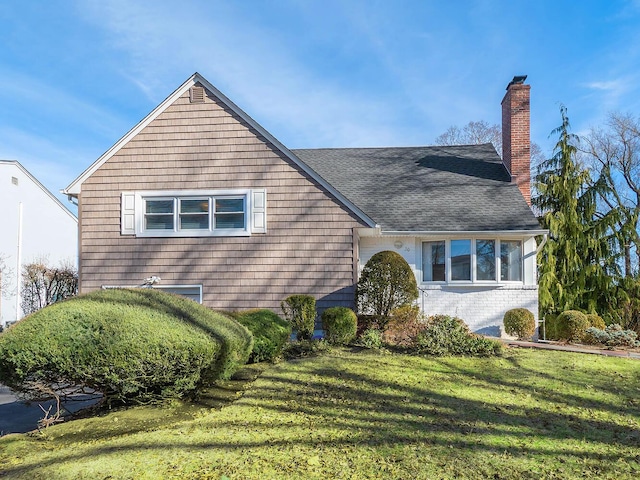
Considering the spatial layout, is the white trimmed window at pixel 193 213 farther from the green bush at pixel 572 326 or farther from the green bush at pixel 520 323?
the green bush at pixel 572 326

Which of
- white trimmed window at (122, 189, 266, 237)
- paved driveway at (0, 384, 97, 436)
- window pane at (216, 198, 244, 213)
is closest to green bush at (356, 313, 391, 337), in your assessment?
white trimmed window at (122, 189, 266, 237)

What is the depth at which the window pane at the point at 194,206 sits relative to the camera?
11555 mm

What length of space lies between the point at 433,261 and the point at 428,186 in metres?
2.87

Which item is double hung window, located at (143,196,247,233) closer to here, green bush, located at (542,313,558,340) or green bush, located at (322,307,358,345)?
green bush, located at (322,307,358,345)

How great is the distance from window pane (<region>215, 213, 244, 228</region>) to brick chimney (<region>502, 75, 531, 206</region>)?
8.82 meters

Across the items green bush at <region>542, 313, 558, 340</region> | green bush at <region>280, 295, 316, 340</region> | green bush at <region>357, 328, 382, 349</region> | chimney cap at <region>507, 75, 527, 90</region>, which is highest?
chimney cap at <region>507, 75, 527, 90</region>

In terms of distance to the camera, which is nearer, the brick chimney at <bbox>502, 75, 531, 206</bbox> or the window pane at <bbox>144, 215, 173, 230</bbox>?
the window pane at <bbox>144, 215, 173, 230</bbox>

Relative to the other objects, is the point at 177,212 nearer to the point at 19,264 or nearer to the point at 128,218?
the point at 128,218

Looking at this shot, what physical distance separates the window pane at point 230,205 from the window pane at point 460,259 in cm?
612

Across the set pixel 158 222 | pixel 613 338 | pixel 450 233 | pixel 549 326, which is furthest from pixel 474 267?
pixel 158 222

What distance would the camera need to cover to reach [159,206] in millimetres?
11609

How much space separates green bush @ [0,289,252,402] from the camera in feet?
15.4

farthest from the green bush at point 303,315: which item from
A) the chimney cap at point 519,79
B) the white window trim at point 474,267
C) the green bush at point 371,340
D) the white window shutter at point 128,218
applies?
the chimney cap at point 519,79

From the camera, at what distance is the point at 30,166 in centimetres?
2217
